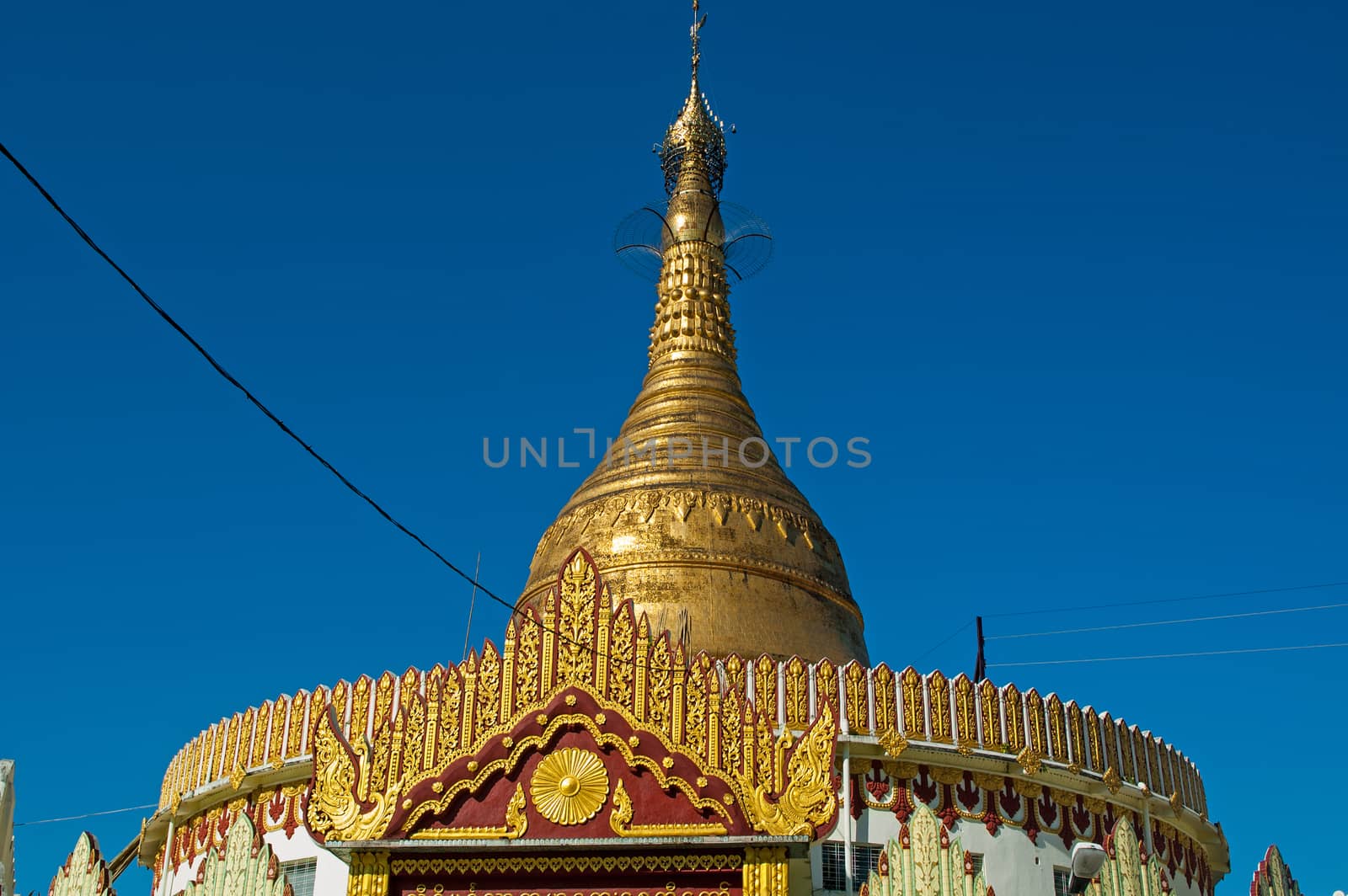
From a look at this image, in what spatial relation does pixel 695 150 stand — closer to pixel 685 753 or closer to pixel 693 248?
pixel 693 248

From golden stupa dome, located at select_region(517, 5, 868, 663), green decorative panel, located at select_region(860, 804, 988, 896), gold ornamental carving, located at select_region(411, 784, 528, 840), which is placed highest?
golden stupa dome, located at select_region(517, 5, 868, 663)

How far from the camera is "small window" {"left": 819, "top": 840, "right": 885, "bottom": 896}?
19.4m

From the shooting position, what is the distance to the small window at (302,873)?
20.7 metres

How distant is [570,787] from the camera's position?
51.0ft

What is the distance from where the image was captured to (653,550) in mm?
25750

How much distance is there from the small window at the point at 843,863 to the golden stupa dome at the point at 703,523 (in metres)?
4.83

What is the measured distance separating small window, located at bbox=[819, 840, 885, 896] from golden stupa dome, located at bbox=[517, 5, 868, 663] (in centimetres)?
483

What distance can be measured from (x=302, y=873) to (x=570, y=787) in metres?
7.29

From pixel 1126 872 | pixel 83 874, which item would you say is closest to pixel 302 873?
pixel 83 874

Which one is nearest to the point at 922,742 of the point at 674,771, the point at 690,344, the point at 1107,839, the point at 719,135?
the point at 1107,839

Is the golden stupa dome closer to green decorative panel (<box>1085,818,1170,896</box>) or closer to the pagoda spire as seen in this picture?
the pagoda spire

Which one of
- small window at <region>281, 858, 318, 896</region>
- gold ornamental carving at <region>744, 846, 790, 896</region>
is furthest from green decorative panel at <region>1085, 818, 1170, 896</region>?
small window at <region>281, 858, 318, 896</region>

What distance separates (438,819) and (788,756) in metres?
3.91

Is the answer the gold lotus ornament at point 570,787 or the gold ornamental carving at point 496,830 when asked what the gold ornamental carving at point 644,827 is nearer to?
the gold lotus ornament at point 570,787
